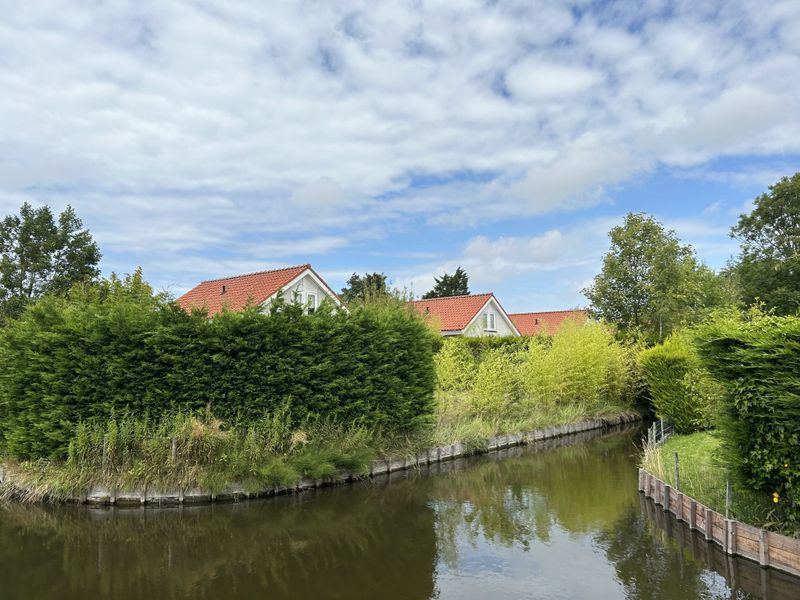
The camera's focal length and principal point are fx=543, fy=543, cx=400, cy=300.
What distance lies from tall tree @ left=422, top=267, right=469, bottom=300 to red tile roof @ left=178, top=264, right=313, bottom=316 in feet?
77.8

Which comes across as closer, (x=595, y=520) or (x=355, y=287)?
(x=595, y=520)

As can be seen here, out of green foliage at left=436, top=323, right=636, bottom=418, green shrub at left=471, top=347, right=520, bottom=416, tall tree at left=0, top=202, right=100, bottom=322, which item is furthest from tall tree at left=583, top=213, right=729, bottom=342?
tall tree at left=0, top=202, right=100, bottom=322

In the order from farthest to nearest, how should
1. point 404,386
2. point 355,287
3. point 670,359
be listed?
point 355,287 < point 670,359 < point 404,386

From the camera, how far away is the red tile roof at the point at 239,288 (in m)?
25.0

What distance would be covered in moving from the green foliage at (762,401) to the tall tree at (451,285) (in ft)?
137

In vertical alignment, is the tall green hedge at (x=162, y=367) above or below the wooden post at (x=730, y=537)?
above

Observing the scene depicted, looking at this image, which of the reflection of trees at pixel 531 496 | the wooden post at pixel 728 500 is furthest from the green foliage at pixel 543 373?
the wooden post at pixel 728 500

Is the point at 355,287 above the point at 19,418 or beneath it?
above

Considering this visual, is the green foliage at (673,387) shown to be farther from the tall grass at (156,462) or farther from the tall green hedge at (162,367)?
the tall grass at (156,462)

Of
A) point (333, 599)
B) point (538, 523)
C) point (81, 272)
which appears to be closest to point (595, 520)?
point (538, 523)

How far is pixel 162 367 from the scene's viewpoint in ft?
33.3

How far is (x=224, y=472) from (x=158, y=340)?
271 cm

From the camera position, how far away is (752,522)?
697cm

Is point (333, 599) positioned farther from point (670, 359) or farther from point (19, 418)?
point (670, 359)
